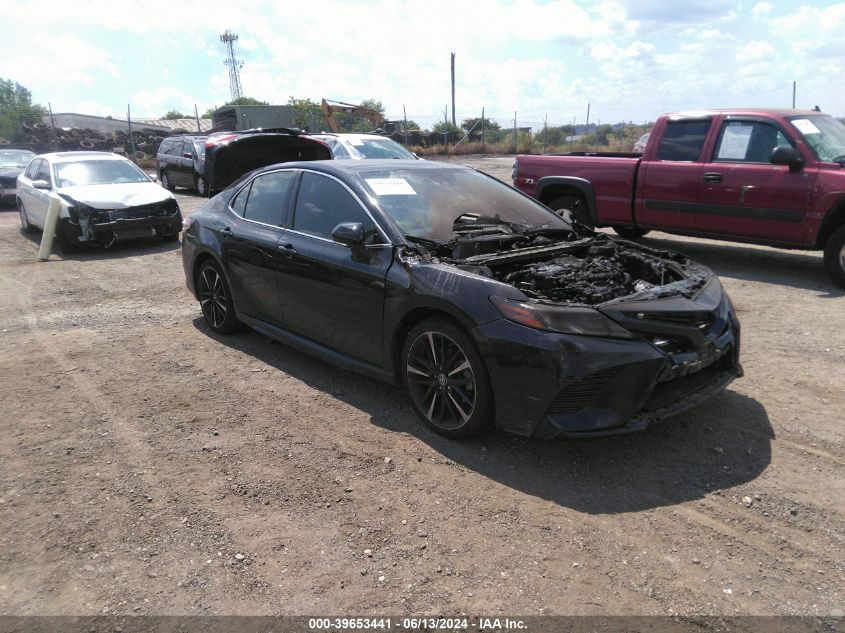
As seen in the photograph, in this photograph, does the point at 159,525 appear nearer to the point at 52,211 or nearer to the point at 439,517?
the point at 439,517

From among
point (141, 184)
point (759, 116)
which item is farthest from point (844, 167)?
point (141, 184)

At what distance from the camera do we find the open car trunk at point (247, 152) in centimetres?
864

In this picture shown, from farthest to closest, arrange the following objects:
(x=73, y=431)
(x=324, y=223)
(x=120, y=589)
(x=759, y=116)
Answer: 1. (x=759, y=116)
2. (x=324, y=223)
3. (x=73, y=431)
4. (x=120, y=589)

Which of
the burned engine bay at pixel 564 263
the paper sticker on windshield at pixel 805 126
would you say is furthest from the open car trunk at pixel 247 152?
the paper sticker on windshield at pixel 805 126

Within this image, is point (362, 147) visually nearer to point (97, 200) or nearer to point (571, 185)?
point (97, 200)

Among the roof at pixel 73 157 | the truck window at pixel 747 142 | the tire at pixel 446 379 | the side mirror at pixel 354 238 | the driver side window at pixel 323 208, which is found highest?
the roof at pixel 73 157

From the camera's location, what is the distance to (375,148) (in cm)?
1334

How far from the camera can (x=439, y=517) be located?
10.1 feet

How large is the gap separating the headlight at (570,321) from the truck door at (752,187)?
525 centimetres

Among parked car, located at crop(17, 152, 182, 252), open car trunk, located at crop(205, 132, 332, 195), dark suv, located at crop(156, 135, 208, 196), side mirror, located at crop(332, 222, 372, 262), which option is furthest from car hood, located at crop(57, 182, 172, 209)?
side mirror, located at crop(332, 222, 372, 262)

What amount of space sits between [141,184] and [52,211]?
1.58 metres

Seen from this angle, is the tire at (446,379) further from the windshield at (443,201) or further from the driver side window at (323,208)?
the driver side window at (323,208)

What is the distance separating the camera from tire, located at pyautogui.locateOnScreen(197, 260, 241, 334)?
565 cm

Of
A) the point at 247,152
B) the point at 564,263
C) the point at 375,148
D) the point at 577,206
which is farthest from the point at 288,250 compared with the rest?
the point at 375,148
